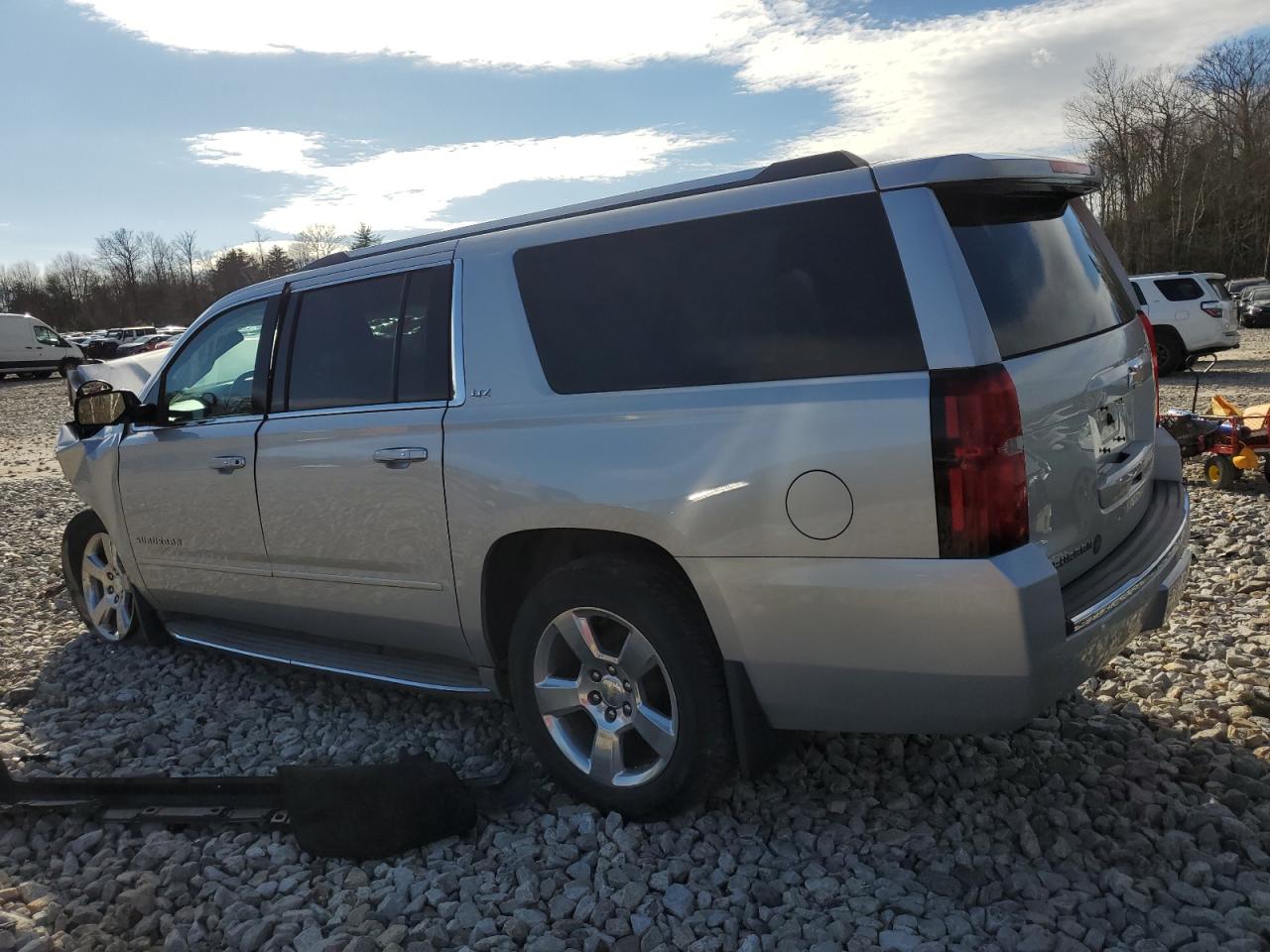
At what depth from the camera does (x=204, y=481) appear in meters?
4.34

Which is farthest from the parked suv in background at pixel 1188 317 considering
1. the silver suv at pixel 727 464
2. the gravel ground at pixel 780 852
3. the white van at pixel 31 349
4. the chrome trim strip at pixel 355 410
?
the white van at pixel 31 349

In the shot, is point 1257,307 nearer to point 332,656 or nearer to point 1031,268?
point 1031,268

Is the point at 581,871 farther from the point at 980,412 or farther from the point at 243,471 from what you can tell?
the point at 243,471

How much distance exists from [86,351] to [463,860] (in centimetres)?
4629

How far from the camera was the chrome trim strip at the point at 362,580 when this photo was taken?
11.7 ft

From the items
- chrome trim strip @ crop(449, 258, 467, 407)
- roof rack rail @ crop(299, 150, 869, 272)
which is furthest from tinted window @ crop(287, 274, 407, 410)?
chrome trim strip @ crop(449, 258, 467, 407)

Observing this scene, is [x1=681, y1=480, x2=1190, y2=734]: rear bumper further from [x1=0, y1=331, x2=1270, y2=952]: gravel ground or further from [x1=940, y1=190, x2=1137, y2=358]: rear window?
[x1=940, y1=190, x2=1137, y2=358]: rear window

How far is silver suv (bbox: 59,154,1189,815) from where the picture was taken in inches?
99.8

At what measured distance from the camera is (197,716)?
14.5 feet

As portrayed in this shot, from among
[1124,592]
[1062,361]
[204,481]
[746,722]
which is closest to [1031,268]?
[1062,361]

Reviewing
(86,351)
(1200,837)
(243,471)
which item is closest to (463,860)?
(243,471)

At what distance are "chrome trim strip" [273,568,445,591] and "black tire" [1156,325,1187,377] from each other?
16.4 meters

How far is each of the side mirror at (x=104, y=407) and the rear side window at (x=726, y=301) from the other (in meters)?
2.39

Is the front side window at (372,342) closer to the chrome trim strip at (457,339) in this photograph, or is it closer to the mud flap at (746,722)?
the chrome trim strip at (457,339)
